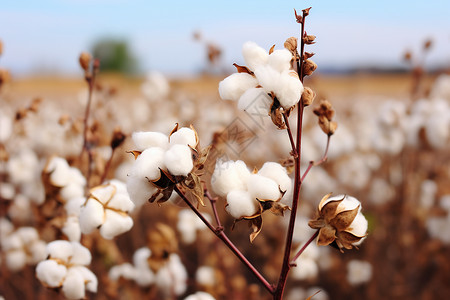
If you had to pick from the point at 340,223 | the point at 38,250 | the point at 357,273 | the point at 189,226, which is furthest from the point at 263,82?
the point at 357,273

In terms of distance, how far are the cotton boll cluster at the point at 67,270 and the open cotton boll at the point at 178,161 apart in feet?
1.24

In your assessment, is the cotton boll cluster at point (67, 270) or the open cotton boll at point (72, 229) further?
the open cotton boll at point (72, 229)

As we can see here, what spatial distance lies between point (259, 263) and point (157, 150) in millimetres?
2197

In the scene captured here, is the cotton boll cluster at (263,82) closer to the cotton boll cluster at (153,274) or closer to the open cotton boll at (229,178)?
the open cotton boll at (229,178)

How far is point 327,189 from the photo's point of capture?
2.69 m

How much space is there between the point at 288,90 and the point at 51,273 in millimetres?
545

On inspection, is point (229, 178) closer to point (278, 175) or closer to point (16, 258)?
point (278, 175)

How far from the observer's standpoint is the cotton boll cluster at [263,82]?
1.96 feet

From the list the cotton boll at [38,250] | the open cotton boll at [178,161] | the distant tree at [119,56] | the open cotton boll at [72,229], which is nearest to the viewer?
the open cotton boll at [178,161]

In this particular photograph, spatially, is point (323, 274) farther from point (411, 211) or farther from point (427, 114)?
point (427, 114)

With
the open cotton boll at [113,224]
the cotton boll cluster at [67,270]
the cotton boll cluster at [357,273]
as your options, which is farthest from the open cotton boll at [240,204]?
the cotton boll cluster at [357,273]

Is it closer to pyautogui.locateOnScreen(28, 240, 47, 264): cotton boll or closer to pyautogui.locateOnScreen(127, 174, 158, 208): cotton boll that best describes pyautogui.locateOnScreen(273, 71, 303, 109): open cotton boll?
pyautogui.locateOnScreen(127, 174, 158, 208): cotton boll

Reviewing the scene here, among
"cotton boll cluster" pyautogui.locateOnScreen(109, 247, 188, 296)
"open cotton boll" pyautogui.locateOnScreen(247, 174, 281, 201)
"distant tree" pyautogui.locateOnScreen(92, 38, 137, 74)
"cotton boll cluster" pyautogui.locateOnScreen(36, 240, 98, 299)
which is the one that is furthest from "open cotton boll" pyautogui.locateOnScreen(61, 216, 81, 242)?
"distant tree" pyautogui.locateOnScreen(92, 38, 137, 74)

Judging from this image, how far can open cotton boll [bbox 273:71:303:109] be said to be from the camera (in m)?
0.59
